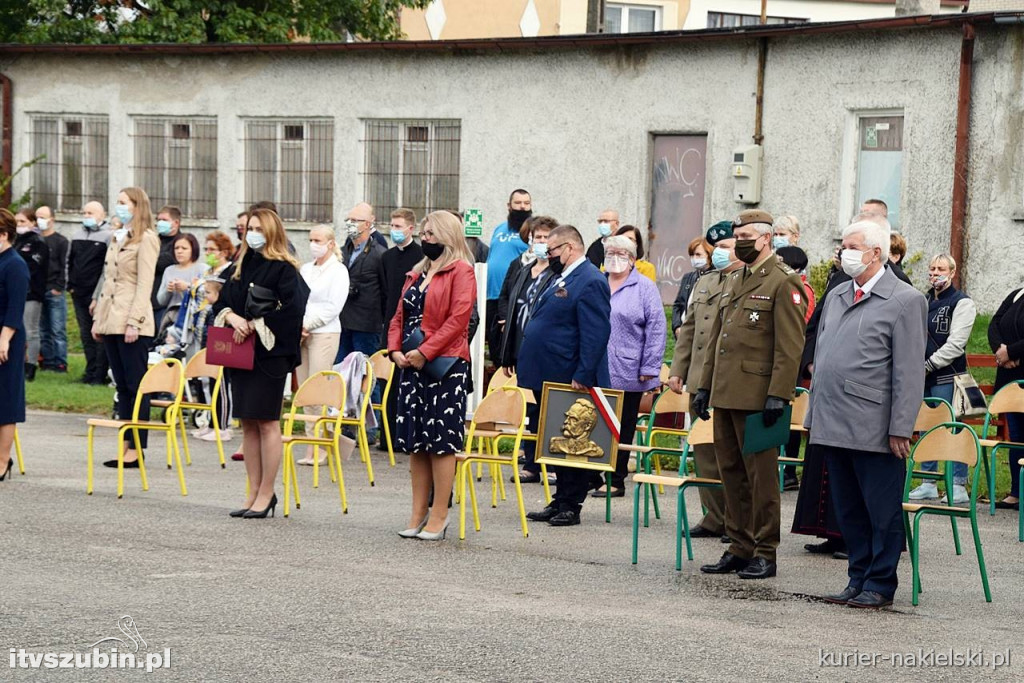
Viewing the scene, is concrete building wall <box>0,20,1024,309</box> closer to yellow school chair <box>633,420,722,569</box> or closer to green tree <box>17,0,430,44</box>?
green tree <box>17,0,430,44</box>

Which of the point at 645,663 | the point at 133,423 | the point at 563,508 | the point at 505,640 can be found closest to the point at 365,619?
the point at 505,640

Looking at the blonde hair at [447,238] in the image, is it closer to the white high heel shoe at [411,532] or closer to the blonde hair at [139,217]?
the white high heel shoe at [411,532]

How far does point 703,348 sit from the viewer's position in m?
10.2

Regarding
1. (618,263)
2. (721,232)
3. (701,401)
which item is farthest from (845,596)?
(618,263)

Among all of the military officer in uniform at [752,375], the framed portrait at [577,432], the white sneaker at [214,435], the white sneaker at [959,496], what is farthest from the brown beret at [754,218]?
the white sneaker at [214,435]

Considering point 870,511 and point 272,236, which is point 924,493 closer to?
point 870,511

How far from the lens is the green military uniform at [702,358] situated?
10.5 m

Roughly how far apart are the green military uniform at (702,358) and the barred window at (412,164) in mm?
15634

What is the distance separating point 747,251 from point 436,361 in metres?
2.05

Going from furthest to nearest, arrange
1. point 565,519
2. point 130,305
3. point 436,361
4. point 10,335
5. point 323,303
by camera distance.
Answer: point 323,303, point 130,305, point 10,335, point 565,519, point 436,361

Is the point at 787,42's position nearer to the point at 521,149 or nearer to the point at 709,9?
the point at 521,149

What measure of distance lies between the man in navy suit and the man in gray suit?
2481 mm

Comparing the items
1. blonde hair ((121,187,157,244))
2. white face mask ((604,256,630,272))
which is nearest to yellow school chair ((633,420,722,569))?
white face mask ((604,256,630,272))

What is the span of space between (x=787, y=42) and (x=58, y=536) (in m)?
15.1
